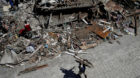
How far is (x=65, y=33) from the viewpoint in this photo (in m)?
11.4

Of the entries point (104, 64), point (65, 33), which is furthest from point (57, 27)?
point (104, 64)

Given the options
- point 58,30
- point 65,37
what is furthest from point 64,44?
point 58,30

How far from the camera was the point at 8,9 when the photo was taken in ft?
41.3

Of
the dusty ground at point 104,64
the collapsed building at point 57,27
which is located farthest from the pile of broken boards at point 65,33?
the dusty ground at point 104,64

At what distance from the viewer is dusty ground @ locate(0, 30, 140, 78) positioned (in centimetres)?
834

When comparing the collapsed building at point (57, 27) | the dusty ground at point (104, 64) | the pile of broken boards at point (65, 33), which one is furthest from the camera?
the collapsed building at point (57, 27)

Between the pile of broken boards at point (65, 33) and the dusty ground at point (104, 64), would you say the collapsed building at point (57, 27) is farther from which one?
the dusty ground at point (104, 64)

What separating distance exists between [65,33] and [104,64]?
4.21 metres

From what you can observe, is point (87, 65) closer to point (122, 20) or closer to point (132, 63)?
point (132, 63)

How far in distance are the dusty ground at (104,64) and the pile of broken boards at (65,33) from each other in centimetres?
70

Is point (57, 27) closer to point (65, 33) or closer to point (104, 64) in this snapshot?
point (65, 33)

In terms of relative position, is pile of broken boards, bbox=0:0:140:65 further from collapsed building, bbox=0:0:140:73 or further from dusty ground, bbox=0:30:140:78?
dusty ground, bbox=0:30:140:78

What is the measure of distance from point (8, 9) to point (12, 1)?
89 centimetres

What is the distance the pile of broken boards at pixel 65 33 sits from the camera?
9711mm
